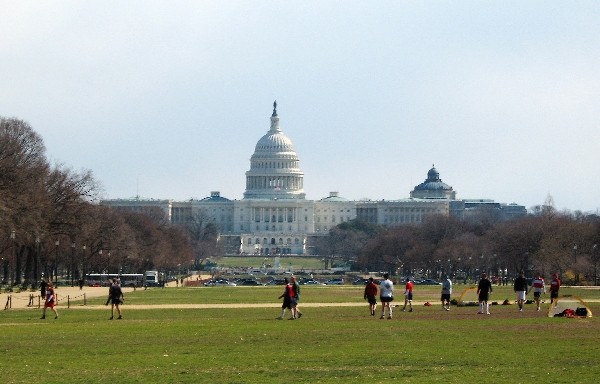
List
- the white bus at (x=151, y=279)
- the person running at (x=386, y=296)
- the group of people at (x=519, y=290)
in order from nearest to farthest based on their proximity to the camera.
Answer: the person running at (x=386, y=296), the group of people at (x=519, y=290), the white bus at (x=151, y=279)

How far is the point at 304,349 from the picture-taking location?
28609 mm

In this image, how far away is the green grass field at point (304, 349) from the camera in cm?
2342

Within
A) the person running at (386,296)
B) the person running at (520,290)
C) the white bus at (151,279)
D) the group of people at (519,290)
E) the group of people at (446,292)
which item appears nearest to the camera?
the person running at (386,296)

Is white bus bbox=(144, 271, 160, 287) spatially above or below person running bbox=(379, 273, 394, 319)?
above

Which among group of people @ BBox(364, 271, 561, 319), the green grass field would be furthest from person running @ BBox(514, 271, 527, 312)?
the green grass field

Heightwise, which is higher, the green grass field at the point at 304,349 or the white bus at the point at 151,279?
the white bus at the point at 151,279

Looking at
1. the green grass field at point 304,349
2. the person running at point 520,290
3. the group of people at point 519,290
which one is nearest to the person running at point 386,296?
the green grass field at point 304,349

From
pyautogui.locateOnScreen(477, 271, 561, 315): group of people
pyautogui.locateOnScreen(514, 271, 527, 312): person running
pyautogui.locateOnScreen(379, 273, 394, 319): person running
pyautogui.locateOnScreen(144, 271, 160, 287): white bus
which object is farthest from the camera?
pyautogui.locateOnScreen(144, 271, 160, 287): white bus

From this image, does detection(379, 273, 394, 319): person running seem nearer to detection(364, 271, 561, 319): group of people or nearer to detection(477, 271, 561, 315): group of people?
detection(364, 271, 561, 319): group of people

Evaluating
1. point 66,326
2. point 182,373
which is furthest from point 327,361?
point 66,326

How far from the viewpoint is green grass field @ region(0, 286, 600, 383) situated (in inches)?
922

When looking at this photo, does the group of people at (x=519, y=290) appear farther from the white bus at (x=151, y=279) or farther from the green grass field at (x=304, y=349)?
the white bus at (x=151, y=279)

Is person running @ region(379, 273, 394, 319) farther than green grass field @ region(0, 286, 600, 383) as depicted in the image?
Result: Yes

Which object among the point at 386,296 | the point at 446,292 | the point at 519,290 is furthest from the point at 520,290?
the point at 386,296
